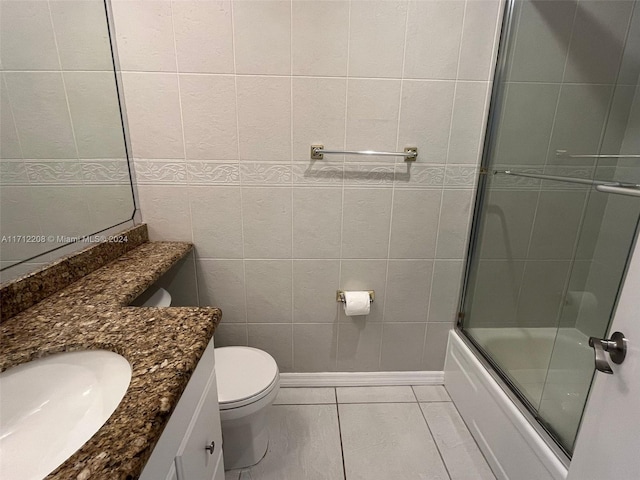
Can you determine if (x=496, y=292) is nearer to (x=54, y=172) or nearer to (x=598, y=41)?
(x=598, y=41)

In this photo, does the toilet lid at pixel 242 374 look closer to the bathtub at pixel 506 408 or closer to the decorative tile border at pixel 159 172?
the decorative tile border at pixel 159 172

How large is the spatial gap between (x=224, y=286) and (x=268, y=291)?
0.72 feet

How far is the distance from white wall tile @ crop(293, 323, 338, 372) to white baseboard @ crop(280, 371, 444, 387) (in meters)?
0.04

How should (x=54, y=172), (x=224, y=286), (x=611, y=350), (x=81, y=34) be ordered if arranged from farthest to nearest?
(x=224, y=286)
(x=81, y=34)
(x=54, y=172)
(x=611, y=350)

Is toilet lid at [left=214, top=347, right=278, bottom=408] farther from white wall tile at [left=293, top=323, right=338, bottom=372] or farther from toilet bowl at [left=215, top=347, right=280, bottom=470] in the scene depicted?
white wall tile at [left=293, top=323, right=338, bottom=372]

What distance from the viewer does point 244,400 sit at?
3.77ft

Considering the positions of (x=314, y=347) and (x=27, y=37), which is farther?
(x=314, y=347)

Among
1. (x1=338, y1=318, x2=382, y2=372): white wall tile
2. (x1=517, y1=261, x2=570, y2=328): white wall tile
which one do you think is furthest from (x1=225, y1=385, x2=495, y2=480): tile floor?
(x1=517, y1=261, x2=570, y2=328): white wall tile

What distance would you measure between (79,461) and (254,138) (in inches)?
47.3

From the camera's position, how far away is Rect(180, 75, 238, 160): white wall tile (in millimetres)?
1311

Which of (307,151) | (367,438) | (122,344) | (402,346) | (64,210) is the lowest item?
(367,438)

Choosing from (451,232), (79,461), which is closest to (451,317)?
(451,232)

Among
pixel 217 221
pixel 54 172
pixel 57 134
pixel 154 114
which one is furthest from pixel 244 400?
pixel 154 114

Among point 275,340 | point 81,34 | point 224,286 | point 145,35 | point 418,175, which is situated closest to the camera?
point 81,34
